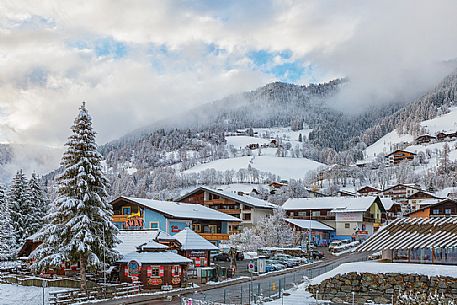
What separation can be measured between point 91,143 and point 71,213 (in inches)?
198

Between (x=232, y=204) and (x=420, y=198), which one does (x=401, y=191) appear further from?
(x=232, y=204)

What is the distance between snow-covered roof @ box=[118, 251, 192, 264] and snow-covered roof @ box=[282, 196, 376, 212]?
2222 inches

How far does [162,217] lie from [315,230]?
3393 cm

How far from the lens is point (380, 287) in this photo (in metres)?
25.6

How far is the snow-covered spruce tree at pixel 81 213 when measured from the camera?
112 ft

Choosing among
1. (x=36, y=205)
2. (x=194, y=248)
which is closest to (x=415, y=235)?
(x=194, y=248)

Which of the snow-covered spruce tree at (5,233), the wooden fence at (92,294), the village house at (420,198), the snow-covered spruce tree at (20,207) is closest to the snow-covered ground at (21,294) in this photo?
the wooden fence at (92,294)

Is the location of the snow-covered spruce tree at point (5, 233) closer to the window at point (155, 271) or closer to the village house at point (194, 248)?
the village house at point (194, 248)

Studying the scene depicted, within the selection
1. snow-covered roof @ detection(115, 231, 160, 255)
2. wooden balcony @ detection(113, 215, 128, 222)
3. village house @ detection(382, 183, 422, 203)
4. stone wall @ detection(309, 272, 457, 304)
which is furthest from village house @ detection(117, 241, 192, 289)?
village house @ detection(382, 183, 422, 203)

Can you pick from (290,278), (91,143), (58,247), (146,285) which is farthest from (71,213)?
(290,278)

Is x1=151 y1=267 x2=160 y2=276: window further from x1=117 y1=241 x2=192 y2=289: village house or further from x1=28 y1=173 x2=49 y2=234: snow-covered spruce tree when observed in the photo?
x1=28 y1=173 x2=49 y2=234: snow-covered spruce tree

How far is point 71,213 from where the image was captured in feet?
115

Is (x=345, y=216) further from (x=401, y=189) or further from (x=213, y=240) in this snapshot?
(x=401, y=189)

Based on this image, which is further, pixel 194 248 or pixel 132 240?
pixel 194 248
